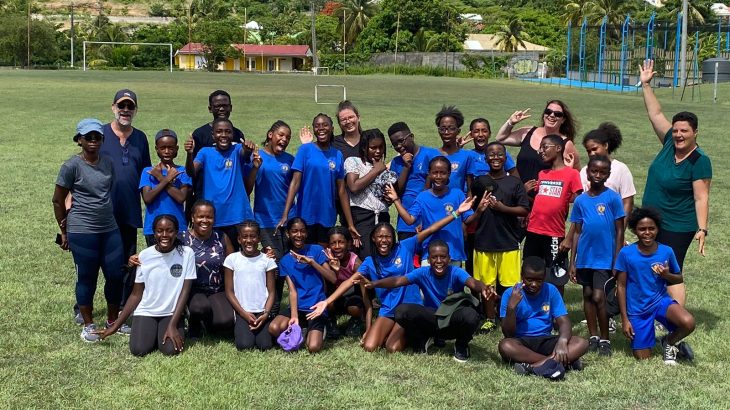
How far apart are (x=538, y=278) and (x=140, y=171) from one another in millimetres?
3397

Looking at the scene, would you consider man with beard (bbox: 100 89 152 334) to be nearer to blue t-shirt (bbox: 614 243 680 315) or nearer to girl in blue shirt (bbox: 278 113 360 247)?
girl in blue shirt (bbox: 278 113 360 247)

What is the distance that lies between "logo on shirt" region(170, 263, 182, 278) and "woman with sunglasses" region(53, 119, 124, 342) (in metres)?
0.47

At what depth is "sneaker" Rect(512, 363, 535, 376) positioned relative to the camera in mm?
5805

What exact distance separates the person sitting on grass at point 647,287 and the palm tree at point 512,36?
93.1 meters

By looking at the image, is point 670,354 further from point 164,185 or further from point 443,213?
point 164,185

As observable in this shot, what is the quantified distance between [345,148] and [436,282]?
1.58m

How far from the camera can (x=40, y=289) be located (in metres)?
7.96

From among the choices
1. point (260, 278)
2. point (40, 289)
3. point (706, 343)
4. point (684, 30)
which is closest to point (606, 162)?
point (706, 343)

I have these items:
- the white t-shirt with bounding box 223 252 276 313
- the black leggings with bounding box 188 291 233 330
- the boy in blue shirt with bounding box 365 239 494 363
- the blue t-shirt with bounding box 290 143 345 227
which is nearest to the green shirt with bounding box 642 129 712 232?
the boy in blue shirt with bounding box 365 239 494 363

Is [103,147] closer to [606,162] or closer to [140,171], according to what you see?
[140,171]

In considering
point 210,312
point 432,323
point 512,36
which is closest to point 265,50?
point 512,36

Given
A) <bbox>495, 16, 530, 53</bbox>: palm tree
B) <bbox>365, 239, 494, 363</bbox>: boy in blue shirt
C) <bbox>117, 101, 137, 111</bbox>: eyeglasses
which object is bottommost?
<bbox>365, 239, 494, 363</bbox>: boy in blue shirt

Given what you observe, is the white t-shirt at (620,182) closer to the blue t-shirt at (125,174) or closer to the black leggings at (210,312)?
the black leggings at (210,312)

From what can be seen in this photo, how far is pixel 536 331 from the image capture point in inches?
236
